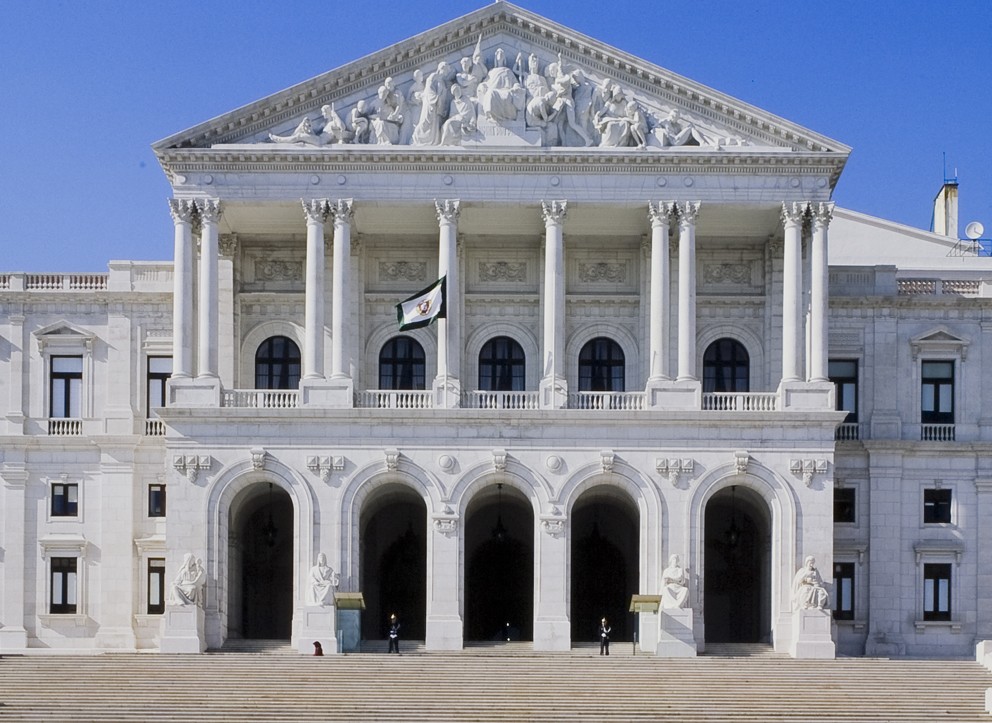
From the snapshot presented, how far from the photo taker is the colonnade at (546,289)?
5428 centimetres

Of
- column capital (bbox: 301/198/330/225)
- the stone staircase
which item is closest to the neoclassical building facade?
column capital (bbox: 301/198/330/225)

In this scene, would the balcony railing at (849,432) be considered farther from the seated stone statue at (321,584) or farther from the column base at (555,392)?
the seated stone statue at (321,584)

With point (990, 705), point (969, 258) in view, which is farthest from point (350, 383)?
point (969, 258)

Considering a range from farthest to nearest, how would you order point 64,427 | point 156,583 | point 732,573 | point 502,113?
point 732,573 → point 64,427 → point 156,583 → point 502,113

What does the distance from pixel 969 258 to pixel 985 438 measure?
40.2 feet

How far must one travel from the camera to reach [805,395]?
5394 centimetres

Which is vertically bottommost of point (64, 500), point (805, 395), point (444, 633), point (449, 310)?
point (444, 633)

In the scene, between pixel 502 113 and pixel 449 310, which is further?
pixel 502 113

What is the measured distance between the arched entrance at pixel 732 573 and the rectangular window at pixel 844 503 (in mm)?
3135

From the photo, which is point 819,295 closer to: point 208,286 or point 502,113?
point 502,113

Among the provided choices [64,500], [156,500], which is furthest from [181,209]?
[64,500]

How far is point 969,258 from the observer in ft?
226

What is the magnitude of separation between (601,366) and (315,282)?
38.5ft

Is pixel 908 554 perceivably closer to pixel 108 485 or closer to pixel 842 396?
pixel 842 396
